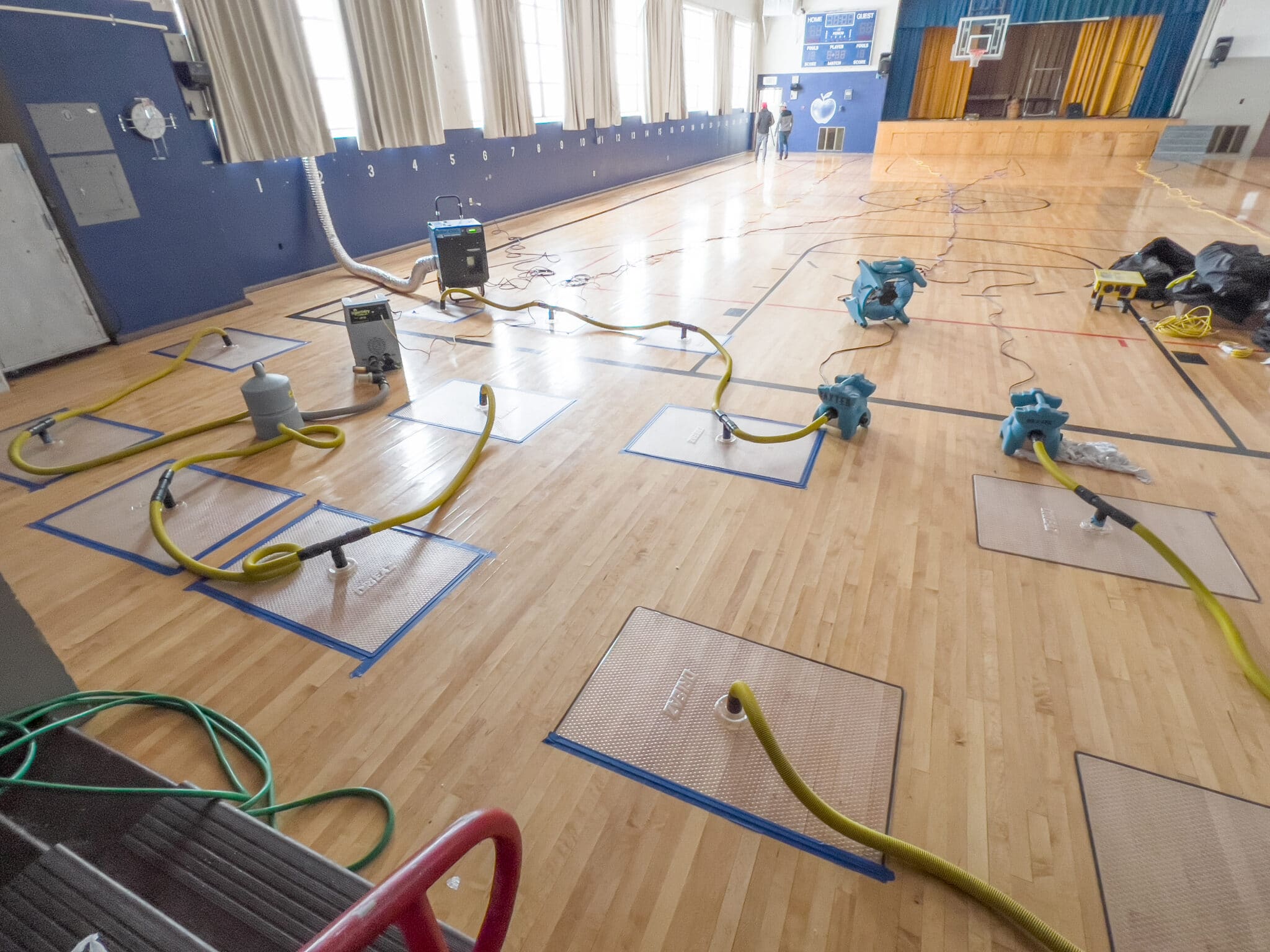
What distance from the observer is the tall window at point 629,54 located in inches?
455

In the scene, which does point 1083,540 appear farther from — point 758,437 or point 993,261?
point 993,261

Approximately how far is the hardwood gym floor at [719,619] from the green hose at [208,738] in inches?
1.7

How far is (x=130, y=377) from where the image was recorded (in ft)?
14.2

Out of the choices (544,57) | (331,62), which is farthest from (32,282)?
(544,57)

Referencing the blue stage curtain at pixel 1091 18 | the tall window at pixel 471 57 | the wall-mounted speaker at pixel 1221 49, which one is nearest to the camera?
the tall window at pixel 471 57

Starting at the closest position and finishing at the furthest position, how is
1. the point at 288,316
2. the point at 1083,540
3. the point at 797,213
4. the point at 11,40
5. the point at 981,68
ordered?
the point at 1083,540
the point at 11,40
the point at 288,316
the point at 797,213
the point at 981,68

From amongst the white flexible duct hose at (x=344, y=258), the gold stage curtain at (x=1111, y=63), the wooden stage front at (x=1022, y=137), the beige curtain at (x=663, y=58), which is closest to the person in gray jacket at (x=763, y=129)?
the beige curtain at (x=663, y=58)

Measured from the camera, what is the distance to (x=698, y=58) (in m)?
15.0

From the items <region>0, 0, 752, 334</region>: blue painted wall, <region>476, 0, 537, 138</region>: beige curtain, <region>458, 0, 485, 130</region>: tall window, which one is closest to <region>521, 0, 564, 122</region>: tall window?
<region>476, 0, 537, 138</region>: beige curtain

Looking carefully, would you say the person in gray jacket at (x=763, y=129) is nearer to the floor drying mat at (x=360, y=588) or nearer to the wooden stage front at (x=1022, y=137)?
the wooden stage front at (x=1022, y=137)

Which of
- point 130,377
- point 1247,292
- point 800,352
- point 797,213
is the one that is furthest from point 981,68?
point 130,377

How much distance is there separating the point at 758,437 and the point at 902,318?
246 cm

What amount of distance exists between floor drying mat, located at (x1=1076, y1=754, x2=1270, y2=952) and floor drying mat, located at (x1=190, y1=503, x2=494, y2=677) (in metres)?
2.09

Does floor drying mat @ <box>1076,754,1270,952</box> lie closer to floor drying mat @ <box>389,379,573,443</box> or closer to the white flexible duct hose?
floor drying mat @ <box>389,379,573,443</box>
